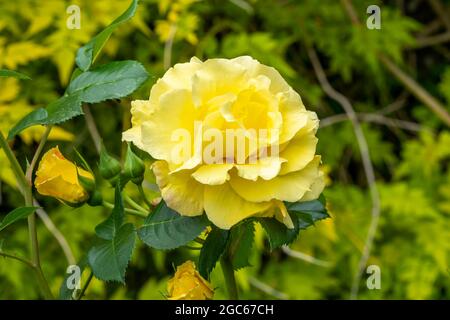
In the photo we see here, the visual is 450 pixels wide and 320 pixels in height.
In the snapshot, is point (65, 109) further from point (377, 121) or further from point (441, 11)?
point (441, 11)

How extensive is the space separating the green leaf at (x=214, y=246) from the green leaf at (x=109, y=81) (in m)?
0.12

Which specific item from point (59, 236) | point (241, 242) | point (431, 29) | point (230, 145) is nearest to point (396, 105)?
point (431, 29)

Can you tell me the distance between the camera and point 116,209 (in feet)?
1.82

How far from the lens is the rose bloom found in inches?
18.9

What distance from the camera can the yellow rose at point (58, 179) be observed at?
0.55m

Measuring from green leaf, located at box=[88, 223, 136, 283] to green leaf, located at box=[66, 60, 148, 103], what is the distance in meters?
0.10

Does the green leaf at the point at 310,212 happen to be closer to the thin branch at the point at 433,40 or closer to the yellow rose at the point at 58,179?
the yellow rose at the point at 58,179

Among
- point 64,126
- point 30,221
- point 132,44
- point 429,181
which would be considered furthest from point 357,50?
point 30,221

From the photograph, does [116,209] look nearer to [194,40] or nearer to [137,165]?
[137,165]

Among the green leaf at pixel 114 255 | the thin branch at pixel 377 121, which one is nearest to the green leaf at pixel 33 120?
the green leaf at pixel 114 255

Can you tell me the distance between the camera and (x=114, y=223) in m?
0.56

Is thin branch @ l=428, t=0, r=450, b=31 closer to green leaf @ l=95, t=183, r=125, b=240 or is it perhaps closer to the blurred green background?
the blurred green background

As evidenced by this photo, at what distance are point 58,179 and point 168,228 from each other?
9 centimetres
